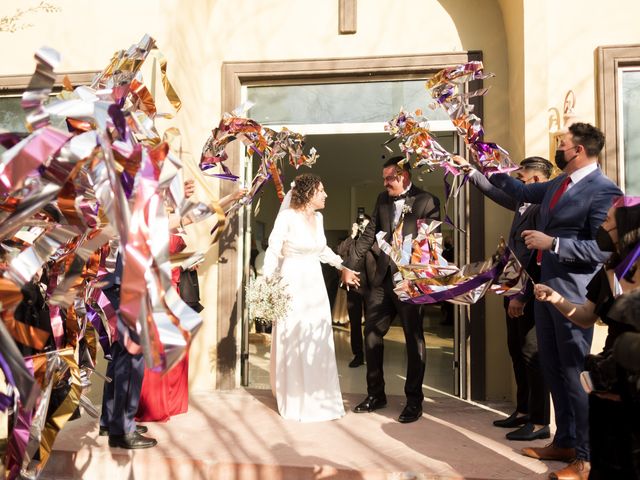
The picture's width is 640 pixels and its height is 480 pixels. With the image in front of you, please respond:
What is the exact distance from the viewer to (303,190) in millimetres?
4730

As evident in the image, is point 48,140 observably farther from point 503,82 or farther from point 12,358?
point 503,82

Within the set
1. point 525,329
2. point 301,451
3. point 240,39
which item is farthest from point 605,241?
point 240,39

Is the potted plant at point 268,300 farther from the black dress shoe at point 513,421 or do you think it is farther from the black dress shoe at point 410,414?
the black dress shoe at point 513,421

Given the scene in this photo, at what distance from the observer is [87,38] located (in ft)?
18.0

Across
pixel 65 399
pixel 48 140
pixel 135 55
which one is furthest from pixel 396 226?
pixel 48 140

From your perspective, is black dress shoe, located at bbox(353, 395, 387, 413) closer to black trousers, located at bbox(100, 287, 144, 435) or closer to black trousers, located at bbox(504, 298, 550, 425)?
black trousers, located at bbox(504, 298, 550, 425)

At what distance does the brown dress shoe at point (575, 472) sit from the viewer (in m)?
2.99

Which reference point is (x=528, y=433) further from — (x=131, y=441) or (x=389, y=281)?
(x=131, y=441)

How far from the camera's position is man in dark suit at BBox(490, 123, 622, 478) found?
10.2 ft

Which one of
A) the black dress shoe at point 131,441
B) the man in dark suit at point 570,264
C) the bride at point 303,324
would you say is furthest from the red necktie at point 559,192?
the black dress shoe at point 131,441

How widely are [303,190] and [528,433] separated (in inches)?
100

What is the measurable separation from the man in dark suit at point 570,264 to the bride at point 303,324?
A: 1.65m

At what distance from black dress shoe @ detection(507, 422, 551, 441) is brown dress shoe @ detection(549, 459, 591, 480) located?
0.78 m

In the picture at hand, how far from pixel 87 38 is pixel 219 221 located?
4.36 metres
